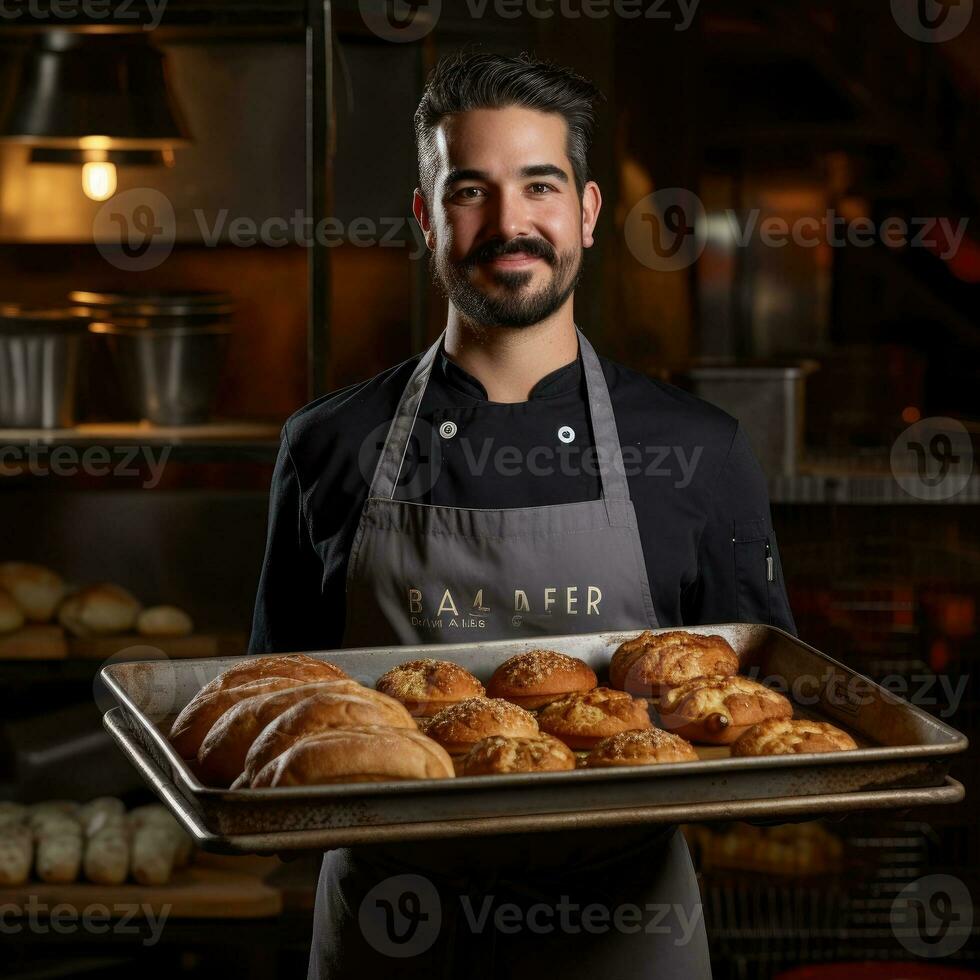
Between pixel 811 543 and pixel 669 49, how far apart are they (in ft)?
4.77

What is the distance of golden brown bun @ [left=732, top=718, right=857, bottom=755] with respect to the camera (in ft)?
4.52

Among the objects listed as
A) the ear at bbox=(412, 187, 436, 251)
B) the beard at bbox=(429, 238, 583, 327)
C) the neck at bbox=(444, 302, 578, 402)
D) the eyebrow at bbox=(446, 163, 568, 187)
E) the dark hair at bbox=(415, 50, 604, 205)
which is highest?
the dark hair at bbox=(415, 50, 604, 205)

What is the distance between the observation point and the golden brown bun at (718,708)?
1.47 m

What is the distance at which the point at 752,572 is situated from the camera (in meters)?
2.00

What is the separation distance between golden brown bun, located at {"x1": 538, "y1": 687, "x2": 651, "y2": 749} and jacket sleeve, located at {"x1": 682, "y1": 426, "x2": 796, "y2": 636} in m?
0.51

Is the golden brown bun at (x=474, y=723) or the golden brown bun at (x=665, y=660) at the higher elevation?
the golden brown bun at (x=665, y=660)

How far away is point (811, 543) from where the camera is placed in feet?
10.2

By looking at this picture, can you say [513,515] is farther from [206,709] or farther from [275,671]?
[206,709]

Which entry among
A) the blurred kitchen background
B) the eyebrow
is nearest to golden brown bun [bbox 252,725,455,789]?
the eyebrow

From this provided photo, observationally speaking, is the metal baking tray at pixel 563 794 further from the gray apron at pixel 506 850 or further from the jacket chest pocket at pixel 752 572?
the jacket chest pocket at pixel 752 572

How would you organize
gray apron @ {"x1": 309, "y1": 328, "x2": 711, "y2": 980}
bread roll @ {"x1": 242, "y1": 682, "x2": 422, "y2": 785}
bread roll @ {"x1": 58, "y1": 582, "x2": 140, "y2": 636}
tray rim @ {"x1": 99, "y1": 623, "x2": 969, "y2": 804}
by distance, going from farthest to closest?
bread roll @ {"x1": 58, "y1": 582, "x2": 140, "y2": 636} < gray apron @ {"x1": 309, "y1": 328, "x2": 711, "y2": 980} < bread roll @ {"x1": 242, "y1": 682, "x2": 422, "y2": 785} < tray rim @ {"x1": 99, "y1": 623, "x2": 969, "y2": 804}

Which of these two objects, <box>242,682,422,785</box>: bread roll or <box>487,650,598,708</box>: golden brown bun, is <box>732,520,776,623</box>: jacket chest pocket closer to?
<box>487,650,598,708</box>: golden brown bun

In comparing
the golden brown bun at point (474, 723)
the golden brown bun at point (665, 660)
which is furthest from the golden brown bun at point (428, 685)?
the golden brown bun at point (665, 660)

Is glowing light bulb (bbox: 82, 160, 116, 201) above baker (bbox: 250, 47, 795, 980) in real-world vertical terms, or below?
above
